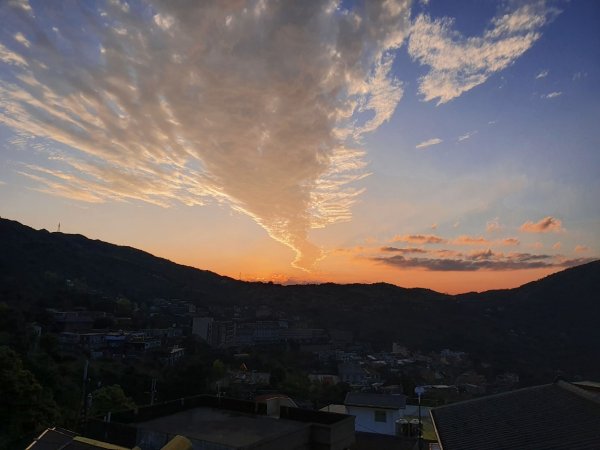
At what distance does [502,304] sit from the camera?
12925 centimetres

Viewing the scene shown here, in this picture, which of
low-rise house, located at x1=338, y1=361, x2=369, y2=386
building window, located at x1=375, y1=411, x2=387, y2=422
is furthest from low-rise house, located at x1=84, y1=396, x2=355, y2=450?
low-rise house, located at x1=338, y1=361, x2=369, y2=386

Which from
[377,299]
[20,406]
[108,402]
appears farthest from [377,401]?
[377,299]

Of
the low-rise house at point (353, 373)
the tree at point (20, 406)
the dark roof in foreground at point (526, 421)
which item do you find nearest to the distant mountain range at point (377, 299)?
the low-rise house at point (353, 373)

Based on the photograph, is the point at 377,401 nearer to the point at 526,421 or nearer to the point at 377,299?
the point at 526,421

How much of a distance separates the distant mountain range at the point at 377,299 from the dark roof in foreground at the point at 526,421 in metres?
71.6

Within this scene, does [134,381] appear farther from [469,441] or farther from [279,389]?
[469,441]

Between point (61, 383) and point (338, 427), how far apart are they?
28.6 m

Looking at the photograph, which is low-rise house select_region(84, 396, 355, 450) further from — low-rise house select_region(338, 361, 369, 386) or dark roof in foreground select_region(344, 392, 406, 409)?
low-rise house select_region(338, 361, 369, 386)

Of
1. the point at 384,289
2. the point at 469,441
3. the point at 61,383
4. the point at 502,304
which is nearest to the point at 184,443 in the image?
the point at 469,441

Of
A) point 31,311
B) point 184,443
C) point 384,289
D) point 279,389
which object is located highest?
point 384,289

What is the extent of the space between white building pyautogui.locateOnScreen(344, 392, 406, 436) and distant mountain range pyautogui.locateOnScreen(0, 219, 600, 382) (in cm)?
5666

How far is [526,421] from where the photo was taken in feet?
42.1

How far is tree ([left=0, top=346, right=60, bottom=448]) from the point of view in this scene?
24375mm

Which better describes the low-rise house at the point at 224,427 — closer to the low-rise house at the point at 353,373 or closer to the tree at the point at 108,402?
the tree at the point at 108,402
